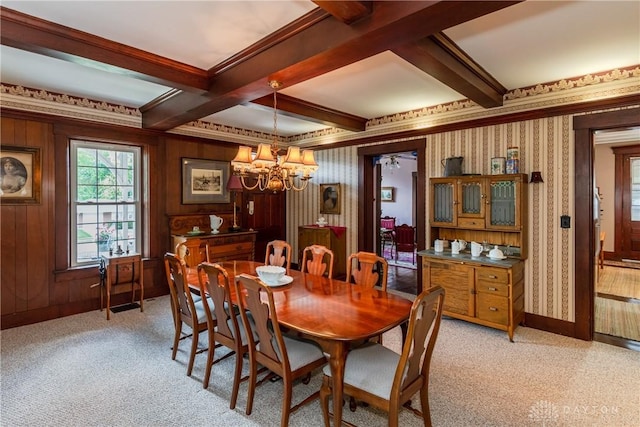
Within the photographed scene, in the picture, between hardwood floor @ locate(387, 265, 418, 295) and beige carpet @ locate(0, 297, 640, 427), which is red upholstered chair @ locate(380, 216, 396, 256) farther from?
beige carpet @ locate(0, 297, 640, 427)

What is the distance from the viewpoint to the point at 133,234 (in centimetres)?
486

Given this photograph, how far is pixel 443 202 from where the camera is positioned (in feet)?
13.9

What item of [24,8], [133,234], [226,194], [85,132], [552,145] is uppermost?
[24,8]

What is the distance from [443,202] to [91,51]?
3.93 meters

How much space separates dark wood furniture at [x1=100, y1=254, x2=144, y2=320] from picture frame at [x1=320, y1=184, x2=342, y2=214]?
3.07 meters

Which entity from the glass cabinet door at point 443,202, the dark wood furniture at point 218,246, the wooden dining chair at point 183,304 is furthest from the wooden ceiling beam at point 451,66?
the dark wood furniture at point 218,246

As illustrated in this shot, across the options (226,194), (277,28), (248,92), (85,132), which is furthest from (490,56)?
(85,132)

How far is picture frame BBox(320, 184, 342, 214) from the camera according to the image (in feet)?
19.1

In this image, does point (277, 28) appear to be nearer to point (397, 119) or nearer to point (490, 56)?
point (490, 56)

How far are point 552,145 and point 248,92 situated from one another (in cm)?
330

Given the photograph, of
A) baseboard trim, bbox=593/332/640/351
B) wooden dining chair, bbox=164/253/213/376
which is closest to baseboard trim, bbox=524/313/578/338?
baseboard trim, bbox=593/332/640/351

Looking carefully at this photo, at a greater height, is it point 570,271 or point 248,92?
point 248,92

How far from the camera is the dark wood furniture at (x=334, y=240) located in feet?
18.3

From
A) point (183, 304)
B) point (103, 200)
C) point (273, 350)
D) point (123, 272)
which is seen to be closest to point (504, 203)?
point (273, 350)
